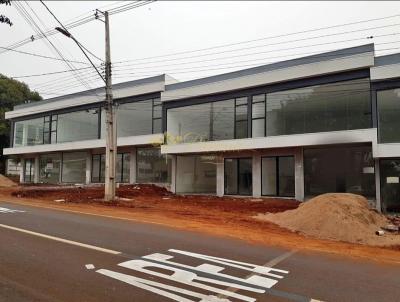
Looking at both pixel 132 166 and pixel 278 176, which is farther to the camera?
pixel 132 166

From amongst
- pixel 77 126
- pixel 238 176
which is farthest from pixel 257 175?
pixel 77 126

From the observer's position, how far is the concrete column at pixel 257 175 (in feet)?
83.4

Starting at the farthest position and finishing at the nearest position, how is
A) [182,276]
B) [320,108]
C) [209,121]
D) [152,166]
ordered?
[152,166] → [209,121] → [320,108] → [182,276]

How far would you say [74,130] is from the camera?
38.8 meters

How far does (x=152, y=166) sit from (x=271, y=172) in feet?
35.0

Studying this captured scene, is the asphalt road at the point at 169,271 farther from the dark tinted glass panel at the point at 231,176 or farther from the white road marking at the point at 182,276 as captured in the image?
the dark tinted glass panel at the point at 231,176

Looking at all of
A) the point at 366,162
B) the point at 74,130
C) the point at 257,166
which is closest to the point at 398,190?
the point at 366,162

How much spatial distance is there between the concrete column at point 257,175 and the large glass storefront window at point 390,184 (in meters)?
7.14

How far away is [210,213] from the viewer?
1936 centimetres

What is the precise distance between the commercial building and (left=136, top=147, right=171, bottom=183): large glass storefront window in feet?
0.25

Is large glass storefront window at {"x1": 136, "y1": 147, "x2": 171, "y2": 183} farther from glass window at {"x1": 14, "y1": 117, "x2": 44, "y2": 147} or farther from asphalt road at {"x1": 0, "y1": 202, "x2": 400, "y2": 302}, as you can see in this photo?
asphalt road at {"x1": 0, "y1": 202, "x2": 400, "y2": 302}

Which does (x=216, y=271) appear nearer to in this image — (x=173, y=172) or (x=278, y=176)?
(x=278, y=176)

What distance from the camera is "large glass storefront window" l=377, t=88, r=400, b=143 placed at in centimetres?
2005

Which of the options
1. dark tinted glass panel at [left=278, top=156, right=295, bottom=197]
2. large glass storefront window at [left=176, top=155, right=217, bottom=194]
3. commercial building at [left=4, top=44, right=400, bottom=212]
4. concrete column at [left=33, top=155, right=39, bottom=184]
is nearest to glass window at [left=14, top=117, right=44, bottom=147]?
concrete column at [left=33, top=155, right=39, bottom=184]
